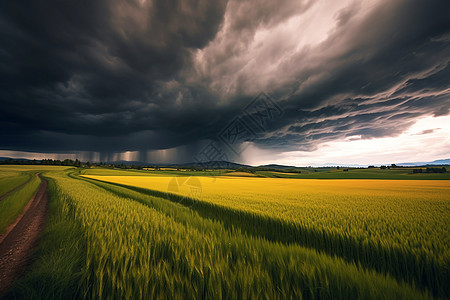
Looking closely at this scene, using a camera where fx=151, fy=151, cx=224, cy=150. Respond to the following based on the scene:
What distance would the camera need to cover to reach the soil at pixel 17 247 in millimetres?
3469

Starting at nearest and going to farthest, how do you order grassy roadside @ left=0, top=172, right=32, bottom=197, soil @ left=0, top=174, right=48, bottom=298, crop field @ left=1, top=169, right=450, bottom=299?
crop field @ left=1, top=169, right=450, bottom=299 → soil @ left=0, top=174, right=48, bottom=298 → grassy roadside @ left=0, top=172, right=32, bottom=197

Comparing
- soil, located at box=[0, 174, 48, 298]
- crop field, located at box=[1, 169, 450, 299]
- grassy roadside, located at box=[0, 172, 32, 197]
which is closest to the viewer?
crop field, located at box=[1, 169, 450, 299]

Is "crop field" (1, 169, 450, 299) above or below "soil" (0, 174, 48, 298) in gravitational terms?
above

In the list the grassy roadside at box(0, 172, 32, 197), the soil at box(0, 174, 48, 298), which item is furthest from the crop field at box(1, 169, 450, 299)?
the grassy roadside at box(0, 172, 32, 197)

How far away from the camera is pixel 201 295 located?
1906 millimetres

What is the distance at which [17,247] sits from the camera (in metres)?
4.91

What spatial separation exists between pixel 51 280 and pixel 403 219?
881cm

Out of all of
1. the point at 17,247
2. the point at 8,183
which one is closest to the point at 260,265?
the point at 17,247

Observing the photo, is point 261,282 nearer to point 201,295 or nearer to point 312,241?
point 201,295

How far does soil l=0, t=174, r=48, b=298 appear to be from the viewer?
11.4 ft

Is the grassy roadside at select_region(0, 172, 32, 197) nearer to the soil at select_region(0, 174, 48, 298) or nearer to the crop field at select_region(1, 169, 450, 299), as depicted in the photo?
the soil at select_region(0, 174, 48, 298)

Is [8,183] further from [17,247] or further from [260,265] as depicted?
[260,265]

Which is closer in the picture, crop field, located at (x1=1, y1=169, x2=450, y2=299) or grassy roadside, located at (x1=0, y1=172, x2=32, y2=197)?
crop field, located at (x1=1, y1=169, x2=450, y2=299)

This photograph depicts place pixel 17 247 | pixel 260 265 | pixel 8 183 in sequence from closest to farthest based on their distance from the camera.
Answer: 1. pixel 260 265
2. pixel 17 247
3. pixel 8 183
